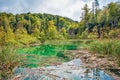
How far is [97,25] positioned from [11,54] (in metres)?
52.6

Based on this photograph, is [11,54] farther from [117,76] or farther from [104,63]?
[104,63]

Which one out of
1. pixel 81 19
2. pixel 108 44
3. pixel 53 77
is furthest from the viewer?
pixel 81 19

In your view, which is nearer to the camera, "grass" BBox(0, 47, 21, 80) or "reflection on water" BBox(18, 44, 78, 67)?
"grass" BBox(0, 47, 21, 80)

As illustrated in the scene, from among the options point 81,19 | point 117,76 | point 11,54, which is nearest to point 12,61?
point 11,54

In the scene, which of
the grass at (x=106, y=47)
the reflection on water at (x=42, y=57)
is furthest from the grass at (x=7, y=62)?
the grass at (x=106, y=47)

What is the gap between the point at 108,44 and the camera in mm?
16812

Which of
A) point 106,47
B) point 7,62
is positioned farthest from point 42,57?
point 7,62

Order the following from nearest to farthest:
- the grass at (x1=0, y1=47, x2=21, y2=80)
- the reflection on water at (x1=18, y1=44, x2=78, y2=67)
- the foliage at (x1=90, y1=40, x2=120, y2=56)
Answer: the grass at (x1=0, y1=47, x2=21, y2=80) < the foliage at (x1=90, y1=40, x2=120, y2=56) < the reflection on water at (x1=18, y1=44, x2=78, y2=67)

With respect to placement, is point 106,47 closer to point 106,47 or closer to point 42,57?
point 106,47

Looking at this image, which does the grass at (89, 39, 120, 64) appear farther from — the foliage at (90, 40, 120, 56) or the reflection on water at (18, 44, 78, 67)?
the reflection on water at (18, 44, 78, 67)

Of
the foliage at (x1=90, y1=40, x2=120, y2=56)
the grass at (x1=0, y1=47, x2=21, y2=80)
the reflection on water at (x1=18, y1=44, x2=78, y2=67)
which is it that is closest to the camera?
the grass at (x1=0, y1=47, x2=21, y2=80)

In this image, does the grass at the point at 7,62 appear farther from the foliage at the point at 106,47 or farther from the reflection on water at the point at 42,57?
the foliage at the point at 106,47

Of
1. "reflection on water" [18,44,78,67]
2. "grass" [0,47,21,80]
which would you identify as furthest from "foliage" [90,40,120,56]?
"grass" [0,47,21,80]

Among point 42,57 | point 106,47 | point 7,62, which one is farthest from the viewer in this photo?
point 42,57
